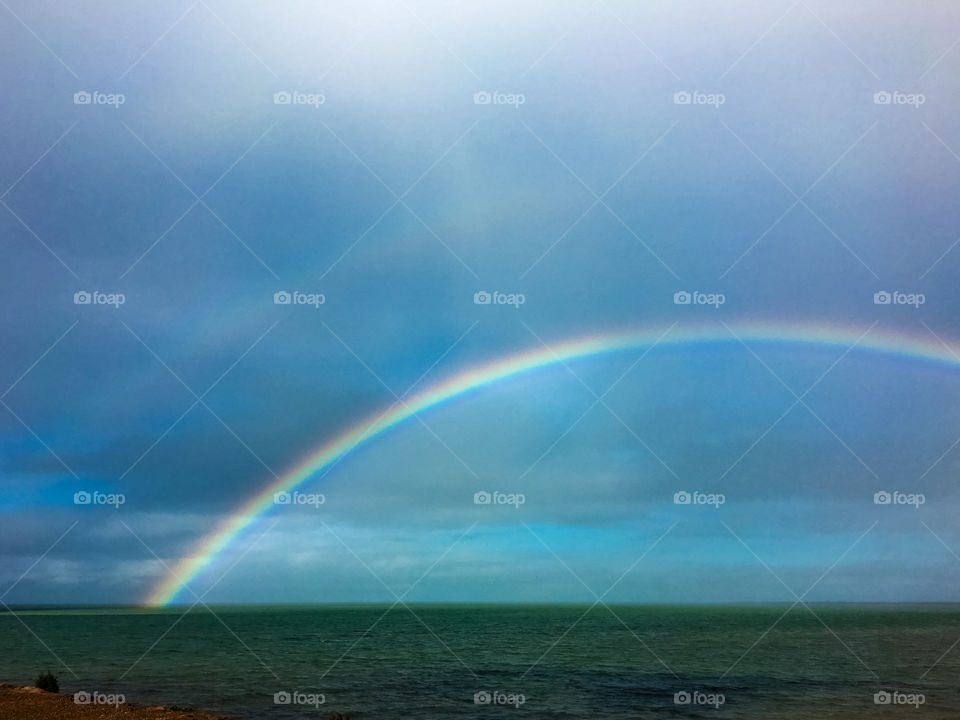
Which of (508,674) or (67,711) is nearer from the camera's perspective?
(67,711)

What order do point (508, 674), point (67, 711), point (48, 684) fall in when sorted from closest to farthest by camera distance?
point (67, 711) → point (48, 684) → point (508, 674)

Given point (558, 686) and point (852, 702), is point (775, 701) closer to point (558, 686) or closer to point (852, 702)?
point (852, 702)

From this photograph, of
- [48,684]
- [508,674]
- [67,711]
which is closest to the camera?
[67,711]

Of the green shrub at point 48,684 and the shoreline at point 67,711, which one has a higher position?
the green shrub at point 48,684

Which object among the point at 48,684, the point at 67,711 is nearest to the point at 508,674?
the point at 48,684

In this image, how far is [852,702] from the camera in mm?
30391

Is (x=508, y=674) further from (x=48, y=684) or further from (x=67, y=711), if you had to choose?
(x=67, y=711)

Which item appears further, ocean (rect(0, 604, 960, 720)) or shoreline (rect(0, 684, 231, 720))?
ocean (rect(0, 604, 960, 720))

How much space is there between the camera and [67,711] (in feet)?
66.5

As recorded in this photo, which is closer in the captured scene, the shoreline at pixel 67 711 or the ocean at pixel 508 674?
the shoreline at pixel 67 711

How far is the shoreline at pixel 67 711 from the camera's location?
1951cm

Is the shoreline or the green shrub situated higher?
the green shrub

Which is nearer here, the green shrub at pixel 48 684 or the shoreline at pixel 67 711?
the shoreline at pixel 67 711

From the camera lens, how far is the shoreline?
19.5 m
